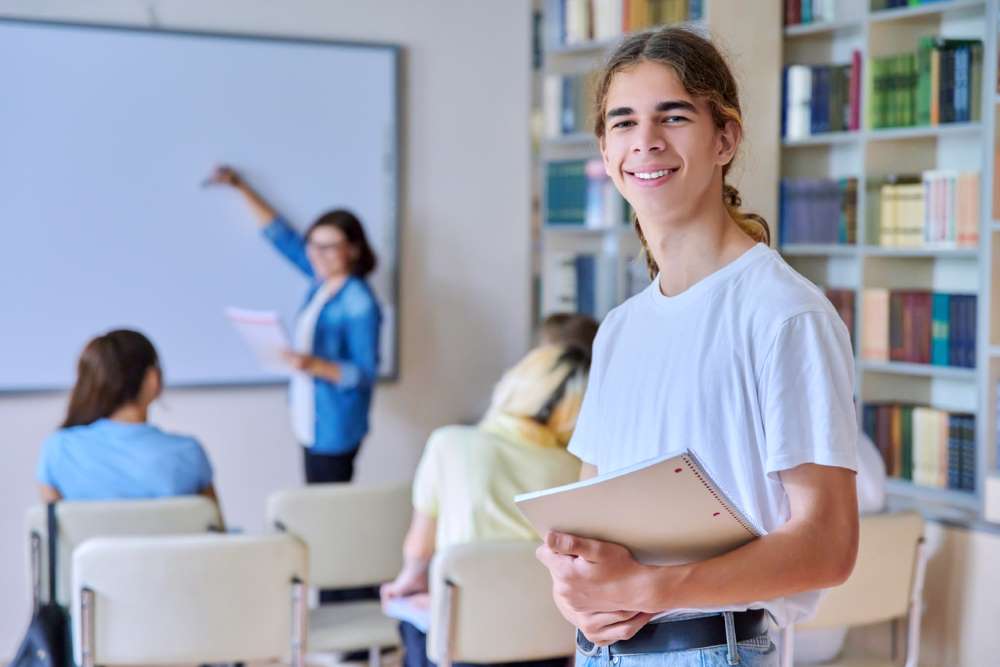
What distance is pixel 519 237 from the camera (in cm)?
549

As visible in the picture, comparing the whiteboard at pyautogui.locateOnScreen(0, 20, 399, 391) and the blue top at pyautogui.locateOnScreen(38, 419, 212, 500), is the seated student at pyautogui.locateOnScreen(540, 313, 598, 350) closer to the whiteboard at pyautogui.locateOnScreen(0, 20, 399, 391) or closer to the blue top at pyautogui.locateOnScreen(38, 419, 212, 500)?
the blue top at pyautogui.locateOnScreen(38, 419, 212, 500)

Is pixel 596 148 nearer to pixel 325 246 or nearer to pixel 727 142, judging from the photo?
pixel 325 246

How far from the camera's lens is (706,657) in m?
1.32

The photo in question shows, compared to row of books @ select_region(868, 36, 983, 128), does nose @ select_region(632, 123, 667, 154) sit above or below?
below

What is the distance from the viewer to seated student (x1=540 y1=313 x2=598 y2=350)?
10.5 ft

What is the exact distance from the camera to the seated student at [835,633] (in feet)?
10.9

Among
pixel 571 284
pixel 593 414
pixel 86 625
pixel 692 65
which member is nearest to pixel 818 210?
pixel 571 284

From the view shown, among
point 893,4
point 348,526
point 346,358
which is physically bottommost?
point 348,526

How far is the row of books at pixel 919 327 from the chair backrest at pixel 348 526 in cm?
174

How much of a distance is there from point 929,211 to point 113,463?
2.62m

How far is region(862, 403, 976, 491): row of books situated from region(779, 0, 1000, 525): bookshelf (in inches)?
1.4

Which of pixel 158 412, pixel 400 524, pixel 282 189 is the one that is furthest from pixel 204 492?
pixel 282 189

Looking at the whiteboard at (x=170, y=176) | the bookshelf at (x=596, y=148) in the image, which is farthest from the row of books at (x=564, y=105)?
the whiteboard at (x=170, y=176)

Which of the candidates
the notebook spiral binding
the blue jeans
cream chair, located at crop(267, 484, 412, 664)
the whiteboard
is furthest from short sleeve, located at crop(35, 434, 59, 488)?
the notebook spiral binding
